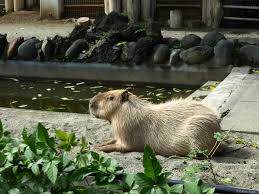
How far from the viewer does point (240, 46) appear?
9.70 m

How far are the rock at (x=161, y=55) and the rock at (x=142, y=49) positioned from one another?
0.15m

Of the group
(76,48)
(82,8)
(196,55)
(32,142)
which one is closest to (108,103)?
(32,142)

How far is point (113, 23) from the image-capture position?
35.5 ft

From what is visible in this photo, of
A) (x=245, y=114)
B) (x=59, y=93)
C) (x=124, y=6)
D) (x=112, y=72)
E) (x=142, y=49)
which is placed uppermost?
(x=124, y=6)

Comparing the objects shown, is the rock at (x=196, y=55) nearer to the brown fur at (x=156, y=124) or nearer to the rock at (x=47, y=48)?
the rock at (x=47, y=48)

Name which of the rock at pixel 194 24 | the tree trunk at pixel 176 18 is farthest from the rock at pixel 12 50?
the rock at pixel 194 24

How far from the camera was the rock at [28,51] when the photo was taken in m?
10.4

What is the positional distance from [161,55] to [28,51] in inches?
92.6

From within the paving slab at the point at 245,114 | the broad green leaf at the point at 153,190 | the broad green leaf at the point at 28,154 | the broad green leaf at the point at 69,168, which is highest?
the broad green leaf at the point at 28,154

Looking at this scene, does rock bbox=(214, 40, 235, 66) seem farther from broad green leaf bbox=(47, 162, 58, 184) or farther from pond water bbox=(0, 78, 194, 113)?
broad green leaf bbox=(47, 162, 58, 184)

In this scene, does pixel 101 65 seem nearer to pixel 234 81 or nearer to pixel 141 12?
pixel 234 81

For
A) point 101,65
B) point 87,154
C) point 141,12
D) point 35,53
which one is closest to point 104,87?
point 101,65

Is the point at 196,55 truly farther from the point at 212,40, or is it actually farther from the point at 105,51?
the point at 105,51

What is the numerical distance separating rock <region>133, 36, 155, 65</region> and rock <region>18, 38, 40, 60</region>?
1837 mm
